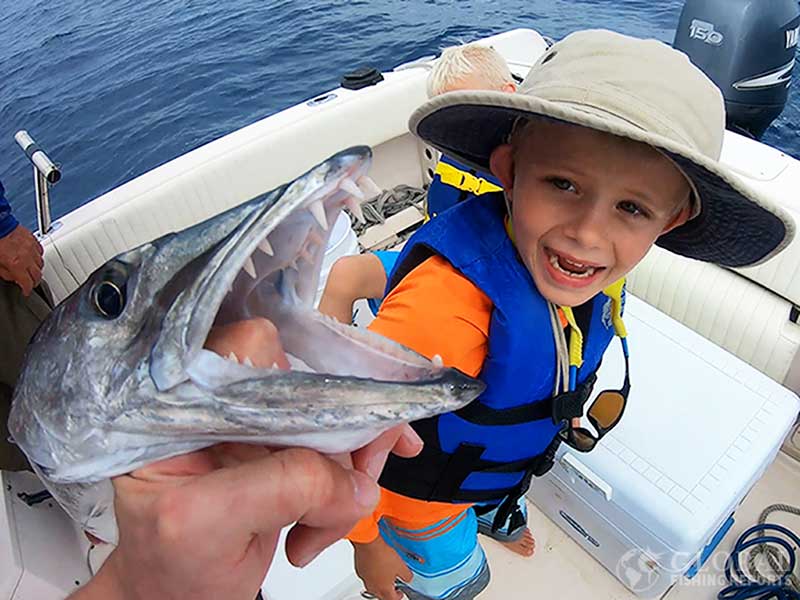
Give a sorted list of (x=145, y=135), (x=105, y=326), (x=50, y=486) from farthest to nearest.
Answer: (x=145, y=135) < (x=50, y=486) < (x=105, y=326)

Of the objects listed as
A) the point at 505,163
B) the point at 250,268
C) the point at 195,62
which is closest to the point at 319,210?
the point at 250,268

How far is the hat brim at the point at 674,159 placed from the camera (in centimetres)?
110

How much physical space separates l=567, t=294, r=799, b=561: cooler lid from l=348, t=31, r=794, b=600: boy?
29 cm

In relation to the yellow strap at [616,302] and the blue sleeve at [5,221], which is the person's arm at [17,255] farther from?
the yellow strap at [616,302]

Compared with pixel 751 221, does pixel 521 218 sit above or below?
above

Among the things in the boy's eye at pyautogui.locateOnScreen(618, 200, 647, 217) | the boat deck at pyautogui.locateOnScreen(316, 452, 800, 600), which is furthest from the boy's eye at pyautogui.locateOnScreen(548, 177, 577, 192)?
the boat deck at pyautogui.locateOnScreen(316, 452, 800, 600)

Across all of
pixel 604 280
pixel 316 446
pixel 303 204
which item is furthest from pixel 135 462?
pixel 604 280

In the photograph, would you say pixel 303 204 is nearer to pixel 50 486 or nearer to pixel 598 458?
pixel 50 486

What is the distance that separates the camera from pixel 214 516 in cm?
69

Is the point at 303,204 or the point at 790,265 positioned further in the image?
the point at 790,265

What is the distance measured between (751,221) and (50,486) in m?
1.63

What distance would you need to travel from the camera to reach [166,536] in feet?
2.24


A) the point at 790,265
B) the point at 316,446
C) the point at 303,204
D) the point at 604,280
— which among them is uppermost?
the point at 303,204

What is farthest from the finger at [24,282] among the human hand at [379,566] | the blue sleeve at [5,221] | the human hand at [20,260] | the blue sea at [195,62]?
the blue sea at [195,62]
